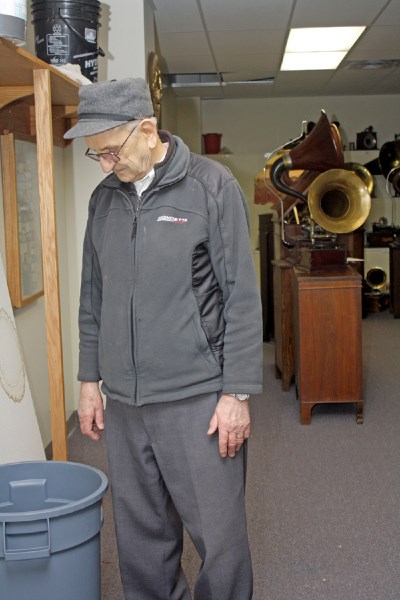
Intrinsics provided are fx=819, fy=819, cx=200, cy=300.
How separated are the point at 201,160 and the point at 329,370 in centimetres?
278

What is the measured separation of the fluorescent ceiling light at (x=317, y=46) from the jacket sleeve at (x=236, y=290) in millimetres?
4978

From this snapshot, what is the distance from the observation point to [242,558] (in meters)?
2.03

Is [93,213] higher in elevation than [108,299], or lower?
higher

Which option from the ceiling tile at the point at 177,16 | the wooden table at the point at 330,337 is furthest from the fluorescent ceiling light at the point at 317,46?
the wooden table at the point at 330,337

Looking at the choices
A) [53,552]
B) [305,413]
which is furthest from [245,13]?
[53,552]

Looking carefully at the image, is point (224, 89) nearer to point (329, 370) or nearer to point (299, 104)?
point (299, 104)

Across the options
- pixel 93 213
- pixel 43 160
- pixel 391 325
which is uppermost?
pixel 43 160

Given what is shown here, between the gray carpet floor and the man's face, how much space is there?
57.1 inches

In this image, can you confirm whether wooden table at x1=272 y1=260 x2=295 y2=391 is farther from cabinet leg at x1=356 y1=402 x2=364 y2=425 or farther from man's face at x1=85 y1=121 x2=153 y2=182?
man's face at x1=85 y1=121 x2=153 y2=182

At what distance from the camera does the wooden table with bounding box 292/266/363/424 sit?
4547 mm

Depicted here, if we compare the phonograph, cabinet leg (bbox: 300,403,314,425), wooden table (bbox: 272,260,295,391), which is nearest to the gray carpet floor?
cabinet leg (bbox: 300,403,314,425)

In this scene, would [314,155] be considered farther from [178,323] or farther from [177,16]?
[178,323]

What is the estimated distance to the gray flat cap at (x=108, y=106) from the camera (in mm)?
1894

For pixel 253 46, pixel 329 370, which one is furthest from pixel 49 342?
Result: pixel 253 46
